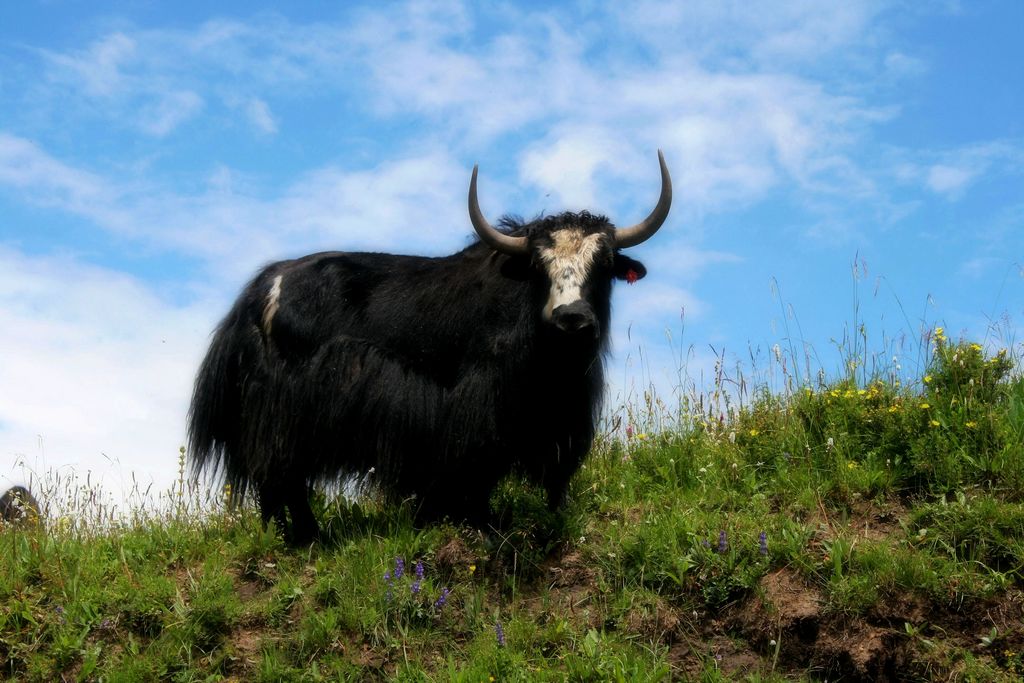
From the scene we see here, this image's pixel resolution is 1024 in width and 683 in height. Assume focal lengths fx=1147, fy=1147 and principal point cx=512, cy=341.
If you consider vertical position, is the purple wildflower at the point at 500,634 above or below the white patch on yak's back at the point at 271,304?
below

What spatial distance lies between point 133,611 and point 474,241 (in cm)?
323

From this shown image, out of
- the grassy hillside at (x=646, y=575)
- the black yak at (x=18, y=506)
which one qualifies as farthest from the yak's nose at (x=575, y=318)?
the black yak at (x=18, y=506)

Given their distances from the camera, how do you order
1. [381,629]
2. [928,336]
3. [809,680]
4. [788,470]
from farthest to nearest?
[928,336] → [788,470] → [381,629] → [809,680]

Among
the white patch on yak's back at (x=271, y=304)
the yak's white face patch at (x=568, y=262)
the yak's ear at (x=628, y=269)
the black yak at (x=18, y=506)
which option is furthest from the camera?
the black yak at (x=18, y=506)

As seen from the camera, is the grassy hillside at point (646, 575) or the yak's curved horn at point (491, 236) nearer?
the grassy hillside at point (646, 575)

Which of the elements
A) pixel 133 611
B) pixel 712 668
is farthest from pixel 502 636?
pixel 133 611

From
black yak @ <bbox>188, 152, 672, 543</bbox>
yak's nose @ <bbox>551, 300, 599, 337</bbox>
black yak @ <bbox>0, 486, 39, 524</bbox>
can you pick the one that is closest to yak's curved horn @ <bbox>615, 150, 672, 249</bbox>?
black yak @ <bbox>188, 152, 672, 543</bbox>

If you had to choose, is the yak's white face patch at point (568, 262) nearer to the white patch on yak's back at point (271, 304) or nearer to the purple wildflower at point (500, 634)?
the purple wildflower at point (500, 634)

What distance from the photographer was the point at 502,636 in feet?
20.0

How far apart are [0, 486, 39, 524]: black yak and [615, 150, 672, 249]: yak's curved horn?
450 cm

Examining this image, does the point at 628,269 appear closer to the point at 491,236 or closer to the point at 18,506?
the point at 491,236

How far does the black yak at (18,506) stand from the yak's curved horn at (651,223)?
4.50 meters

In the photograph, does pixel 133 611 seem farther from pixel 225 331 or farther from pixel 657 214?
pixel 657 214

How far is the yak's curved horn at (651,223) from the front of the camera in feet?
24.2
